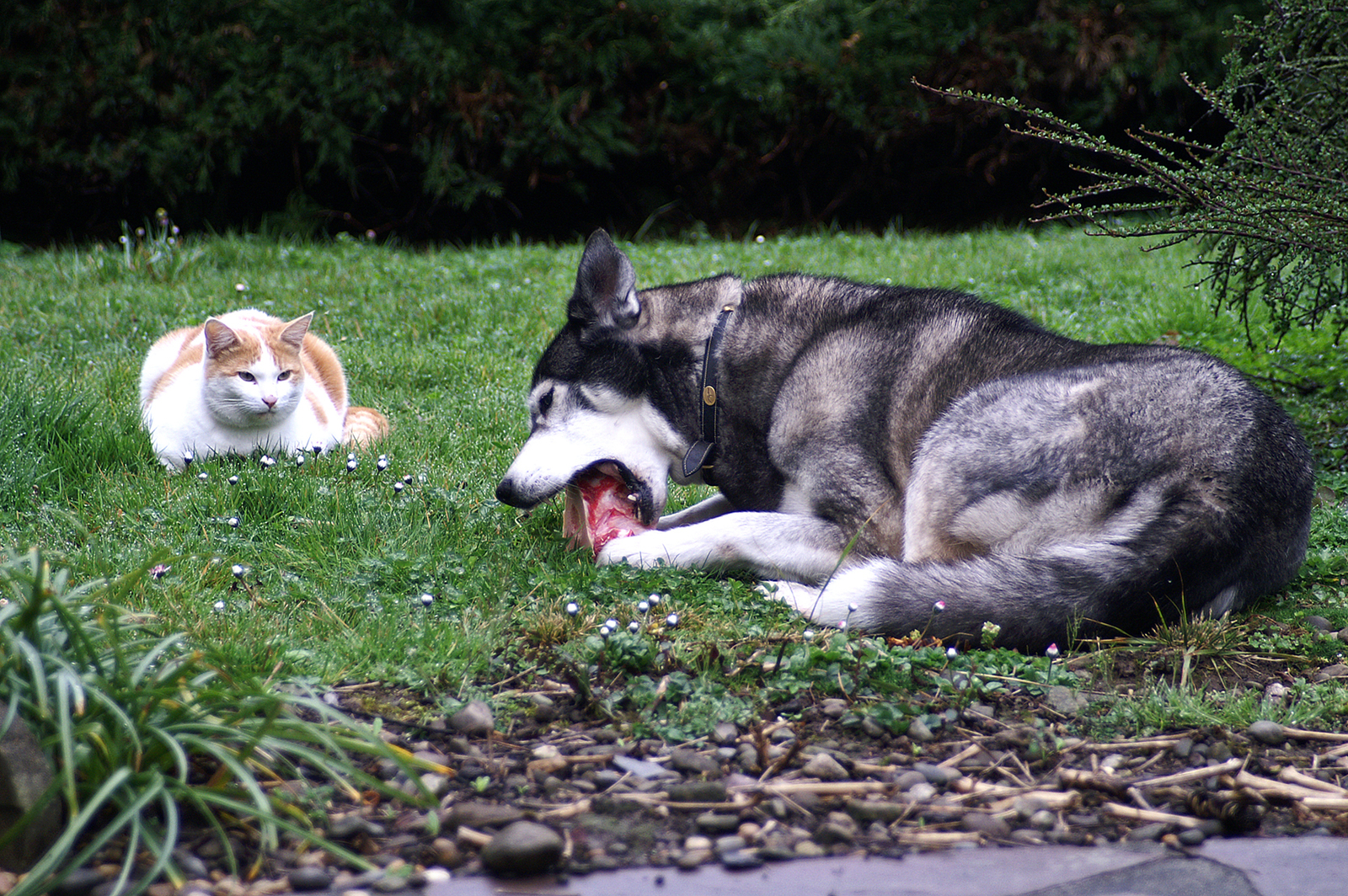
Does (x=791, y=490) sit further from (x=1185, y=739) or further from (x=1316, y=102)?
(x=1316, y=102)

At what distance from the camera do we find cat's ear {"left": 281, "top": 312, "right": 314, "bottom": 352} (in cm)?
450

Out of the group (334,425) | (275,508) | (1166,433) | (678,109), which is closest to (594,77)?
(678,109)

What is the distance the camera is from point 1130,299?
22.7ft

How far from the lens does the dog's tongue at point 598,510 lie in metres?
3.43

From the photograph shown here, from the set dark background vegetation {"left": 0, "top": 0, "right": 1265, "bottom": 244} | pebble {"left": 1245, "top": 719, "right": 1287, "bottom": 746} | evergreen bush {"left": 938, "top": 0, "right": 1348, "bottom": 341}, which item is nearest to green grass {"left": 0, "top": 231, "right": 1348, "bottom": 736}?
pebble {"left": 1245, "top": 719, "right": 1287, "bottom": 746}

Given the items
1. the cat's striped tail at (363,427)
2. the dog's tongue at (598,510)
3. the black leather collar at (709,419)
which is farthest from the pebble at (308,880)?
the cat's striped tail at (363,427)

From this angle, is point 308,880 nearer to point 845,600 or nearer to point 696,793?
point 696,793

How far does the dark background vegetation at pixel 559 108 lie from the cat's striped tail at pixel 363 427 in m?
6.25

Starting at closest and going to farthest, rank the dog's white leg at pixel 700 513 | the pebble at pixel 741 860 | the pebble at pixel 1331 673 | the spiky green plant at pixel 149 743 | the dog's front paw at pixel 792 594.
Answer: the spiky green plant at pixel 149 743, the pebble at pixel 741 860, the pebble at pixel 1331 673, the dog's front paw at pixel 792 594, the dog's white leg at pixel 700 513

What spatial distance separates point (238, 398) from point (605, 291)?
65.4 inches

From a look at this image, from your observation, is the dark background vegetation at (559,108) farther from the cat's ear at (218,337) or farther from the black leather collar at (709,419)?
the black leather collar at (709,419)

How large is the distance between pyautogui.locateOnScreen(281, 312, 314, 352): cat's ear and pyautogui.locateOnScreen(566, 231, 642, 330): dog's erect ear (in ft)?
4.90

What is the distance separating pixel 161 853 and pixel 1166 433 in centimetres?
264

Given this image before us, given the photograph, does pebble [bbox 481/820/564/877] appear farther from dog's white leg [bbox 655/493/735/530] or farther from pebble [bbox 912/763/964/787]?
dog's white leg [bbox 655/493/735/530]
